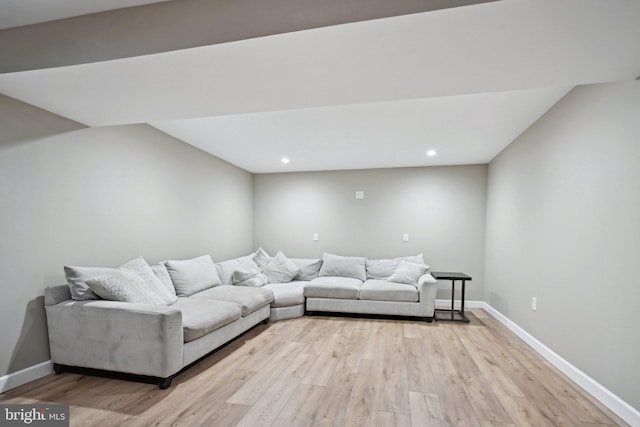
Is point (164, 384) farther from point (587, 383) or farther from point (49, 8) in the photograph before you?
point (587, 383)

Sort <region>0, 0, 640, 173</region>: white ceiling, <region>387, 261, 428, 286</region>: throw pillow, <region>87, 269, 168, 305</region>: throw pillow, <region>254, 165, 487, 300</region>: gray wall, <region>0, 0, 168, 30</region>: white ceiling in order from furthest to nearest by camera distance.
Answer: <region>254, 165, 487, 300</region>: gray wall < <region>387, 261, 428, 286</region>: throw pillow < <region>87, 269, 168, 305</region>: throw pillow < <region>0, 0, 168, 30</region>: white ceiling < <region>0, 0, 640, 173</region>: white ceiling

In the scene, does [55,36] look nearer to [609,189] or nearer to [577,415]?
[609,189]

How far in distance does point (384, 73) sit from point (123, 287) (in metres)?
2.62

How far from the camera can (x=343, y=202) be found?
5582mm

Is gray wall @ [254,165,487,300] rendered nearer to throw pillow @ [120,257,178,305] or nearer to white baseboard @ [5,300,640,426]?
white baseboard @ [5,300,640,426]

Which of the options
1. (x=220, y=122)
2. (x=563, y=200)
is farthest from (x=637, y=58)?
(x=220, y=122)

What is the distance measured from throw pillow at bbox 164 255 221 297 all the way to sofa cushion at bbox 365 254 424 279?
8.02ft

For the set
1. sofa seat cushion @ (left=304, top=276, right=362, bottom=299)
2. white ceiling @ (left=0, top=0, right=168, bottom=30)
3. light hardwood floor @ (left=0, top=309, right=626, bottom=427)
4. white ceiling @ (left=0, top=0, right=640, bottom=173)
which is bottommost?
light hardwood floor @ (left=0, top=309, right=626, bottom=427)

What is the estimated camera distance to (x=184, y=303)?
309cm

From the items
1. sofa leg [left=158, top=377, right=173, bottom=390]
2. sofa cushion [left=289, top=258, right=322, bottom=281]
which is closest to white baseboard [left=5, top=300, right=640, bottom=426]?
sofa leg [left=158, top=377, right=173, bottom=390]

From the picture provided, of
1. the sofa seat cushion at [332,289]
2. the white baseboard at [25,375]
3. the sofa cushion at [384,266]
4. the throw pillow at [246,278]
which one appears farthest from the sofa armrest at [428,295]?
the white baseboard at [25,375]


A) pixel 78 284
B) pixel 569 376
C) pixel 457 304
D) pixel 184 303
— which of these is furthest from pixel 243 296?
pixel 457 304

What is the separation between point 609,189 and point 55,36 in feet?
12.4

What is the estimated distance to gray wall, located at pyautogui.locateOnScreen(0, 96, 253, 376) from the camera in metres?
2.29
